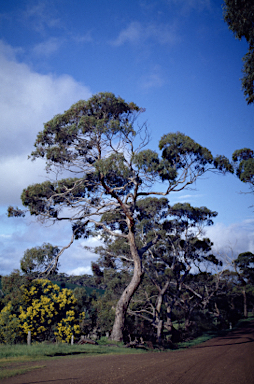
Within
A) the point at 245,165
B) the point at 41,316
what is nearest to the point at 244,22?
the point at 245,165

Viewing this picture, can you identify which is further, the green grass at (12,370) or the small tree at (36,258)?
the small tree at (36,258)

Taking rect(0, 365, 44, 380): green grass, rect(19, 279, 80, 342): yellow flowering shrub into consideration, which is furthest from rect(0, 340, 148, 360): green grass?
rect(19, 279, 80, 342): yellow flowering shrub

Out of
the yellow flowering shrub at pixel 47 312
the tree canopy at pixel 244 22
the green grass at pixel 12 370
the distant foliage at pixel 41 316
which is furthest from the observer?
the yellow flowering shrub at pixel 47 312

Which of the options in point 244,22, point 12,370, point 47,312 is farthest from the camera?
point 47,312

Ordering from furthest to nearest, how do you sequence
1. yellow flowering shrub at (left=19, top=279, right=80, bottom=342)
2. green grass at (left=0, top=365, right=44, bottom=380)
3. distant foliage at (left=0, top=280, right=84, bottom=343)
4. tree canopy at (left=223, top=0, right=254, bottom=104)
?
yellow flowering shrub at (left=19, top=279, right=80, bottom=342) < distant foliage at (left=0, top=280, right=84, bottom=343) < tree canopy at (left=223, top=0, right=254, bottom=104) < green grass at (left=0, top=365, right=44, bottom=380)

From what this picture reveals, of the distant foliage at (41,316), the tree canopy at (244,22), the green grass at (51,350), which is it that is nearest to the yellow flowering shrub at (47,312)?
the distant foliage at (41,316)

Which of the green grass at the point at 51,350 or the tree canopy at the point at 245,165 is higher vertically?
the tree canopy at the point at 245,165

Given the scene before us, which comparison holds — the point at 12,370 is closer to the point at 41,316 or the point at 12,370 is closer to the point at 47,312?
the point at 41,316

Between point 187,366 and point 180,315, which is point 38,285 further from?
point 180,315

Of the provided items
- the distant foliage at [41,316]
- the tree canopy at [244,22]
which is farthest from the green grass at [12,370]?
the tree canopy at [244,22]

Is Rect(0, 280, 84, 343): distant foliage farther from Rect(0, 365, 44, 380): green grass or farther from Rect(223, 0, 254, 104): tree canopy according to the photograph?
Rect(223, 0, 254, 104): tree canopy

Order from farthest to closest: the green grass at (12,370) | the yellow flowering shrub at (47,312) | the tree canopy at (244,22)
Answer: the yellow flowering shrub at (47,312), the tree canopy at (244,22), the green grass at (12,370)

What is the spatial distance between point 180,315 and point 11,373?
33.8 m

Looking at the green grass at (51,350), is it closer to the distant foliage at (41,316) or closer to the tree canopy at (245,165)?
the distant foliage at (41,316)
